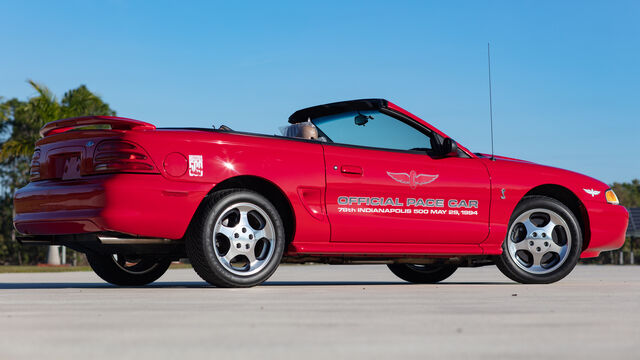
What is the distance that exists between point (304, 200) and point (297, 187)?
13 centimetres

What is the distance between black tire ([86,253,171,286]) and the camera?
793 cm

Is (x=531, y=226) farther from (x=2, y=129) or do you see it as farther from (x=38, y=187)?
(x=2, y=129)

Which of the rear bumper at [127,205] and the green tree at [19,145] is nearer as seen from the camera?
the rear bumper at [127,205]

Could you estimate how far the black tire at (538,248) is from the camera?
26.0ft

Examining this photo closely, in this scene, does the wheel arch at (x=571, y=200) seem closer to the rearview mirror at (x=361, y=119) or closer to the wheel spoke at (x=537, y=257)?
the wheel spoke at (x=537, y=257)

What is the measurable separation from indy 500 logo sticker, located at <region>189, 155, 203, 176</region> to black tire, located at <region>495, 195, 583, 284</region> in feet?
9.93

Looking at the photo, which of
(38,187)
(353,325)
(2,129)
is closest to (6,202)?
(2,129)

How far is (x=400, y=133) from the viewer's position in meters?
7.82

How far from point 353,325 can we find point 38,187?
12.4ft

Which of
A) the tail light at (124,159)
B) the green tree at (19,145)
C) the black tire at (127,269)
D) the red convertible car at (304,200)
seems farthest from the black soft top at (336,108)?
the green tree at (19,145)

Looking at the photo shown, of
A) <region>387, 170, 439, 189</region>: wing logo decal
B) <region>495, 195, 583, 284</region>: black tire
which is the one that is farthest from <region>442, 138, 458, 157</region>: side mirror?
<region>495, 195, 583, 284</region>: black tire

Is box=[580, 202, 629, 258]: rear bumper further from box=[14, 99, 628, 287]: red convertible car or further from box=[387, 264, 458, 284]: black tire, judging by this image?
box=[387, 264, 458, 284]: black tire

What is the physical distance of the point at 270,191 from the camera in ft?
22.9

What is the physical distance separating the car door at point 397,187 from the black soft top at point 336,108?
78 millimetres
